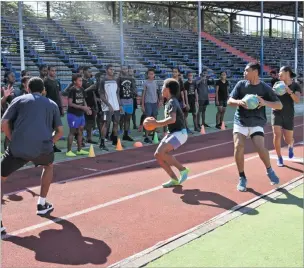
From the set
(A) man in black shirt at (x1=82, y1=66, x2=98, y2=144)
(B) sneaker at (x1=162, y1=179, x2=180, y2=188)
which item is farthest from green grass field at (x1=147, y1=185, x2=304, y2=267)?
(A) man in black shirt at (x1=82, y1=66, x2=98, y2=144)

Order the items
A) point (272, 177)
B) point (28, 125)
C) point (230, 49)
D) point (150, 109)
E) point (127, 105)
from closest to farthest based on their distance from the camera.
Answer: point (28, 125) < point (272, 177) < point (127, 105) < point (150, 109) < point (230, 49)

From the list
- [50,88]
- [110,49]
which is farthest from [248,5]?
[50,88]

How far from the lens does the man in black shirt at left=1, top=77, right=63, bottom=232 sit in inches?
204

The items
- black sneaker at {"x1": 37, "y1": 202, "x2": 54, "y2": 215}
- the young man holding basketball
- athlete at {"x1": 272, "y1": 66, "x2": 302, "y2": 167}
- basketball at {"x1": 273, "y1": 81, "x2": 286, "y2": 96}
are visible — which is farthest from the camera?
athlete at {"x1": 272, "y1": 66, "x2": 302, "y2": 167}

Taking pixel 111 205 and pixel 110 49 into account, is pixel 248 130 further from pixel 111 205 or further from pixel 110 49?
pixel 110 49

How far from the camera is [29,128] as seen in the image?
5.20 metres

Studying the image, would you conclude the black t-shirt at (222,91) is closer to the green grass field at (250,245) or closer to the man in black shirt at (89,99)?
the man in black shirt at (89,99)

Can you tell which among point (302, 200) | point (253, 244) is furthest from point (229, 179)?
point (253, 244)

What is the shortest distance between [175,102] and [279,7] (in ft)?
127

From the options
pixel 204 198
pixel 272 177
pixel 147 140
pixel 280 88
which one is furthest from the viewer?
pixel 147 140

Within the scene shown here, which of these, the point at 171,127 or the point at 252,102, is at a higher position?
the point at 252,102

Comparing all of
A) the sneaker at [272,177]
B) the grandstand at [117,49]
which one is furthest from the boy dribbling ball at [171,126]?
the grandstand at [117,49]

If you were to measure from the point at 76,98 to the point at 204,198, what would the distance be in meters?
4.16

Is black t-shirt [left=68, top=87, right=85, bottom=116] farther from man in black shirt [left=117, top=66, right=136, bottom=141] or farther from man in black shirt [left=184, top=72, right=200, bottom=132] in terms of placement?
man in black shirt [left=184, top=72, right=200, bottom=132]
